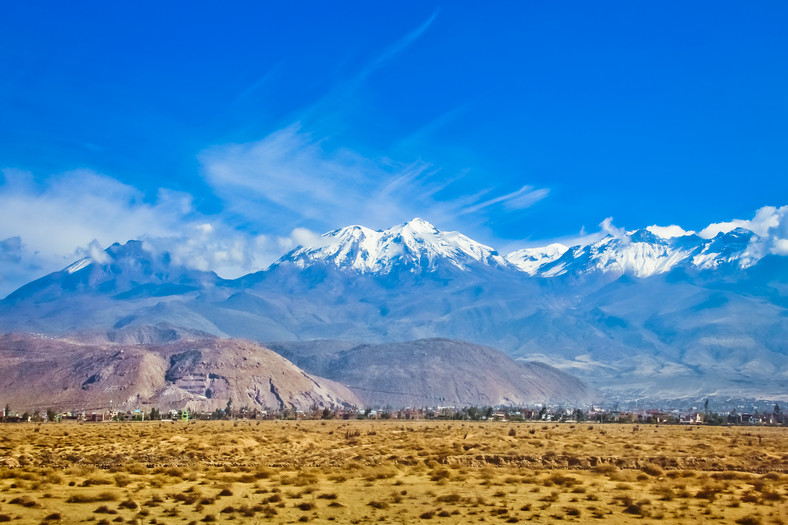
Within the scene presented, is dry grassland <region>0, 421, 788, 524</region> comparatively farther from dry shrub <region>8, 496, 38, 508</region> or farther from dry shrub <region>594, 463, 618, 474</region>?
dry shrub <region>594, 463, 618, 474</region>

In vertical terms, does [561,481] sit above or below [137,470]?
below

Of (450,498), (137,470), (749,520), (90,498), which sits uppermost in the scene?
(137,470)

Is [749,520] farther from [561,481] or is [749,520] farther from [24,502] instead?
[24,502]

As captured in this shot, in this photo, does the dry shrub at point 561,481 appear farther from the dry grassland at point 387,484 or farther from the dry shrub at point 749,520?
the dry shrub at point 749,520

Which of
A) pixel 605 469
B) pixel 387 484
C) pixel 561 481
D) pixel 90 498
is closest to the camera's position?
pixel 90 498

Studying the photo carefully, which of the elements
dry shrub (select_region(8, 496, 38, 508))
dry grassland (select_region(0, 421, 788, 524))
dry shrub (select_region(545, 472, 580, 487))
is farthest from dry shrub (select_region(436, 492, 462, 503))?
dry shrub (select_region(8, 496, 38, 508))

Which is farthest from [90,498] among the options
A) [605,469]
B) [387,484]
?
[605,469]

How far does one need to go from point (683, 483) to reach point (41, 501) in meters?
24.6

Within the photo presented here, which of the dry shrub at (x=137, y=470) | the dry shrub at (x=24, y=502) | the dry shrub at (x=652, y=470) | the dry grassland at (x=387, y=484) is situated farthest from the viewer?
the dry shrub at (x=652, y=470)

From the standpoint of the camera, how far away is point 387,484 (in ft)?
105

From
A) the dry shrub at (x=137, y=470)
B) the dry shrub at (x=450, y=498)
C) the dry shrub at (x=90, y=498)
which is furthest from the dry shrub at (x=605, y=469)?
the dry shrub at (x=90, y=498)

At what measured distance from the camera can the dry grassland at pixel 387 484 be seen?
83.1ft

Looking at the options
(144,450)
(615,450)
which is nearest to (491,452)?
(615,450)

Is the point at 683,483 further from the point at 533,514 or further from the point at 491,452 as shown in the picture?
the point at 491,452
